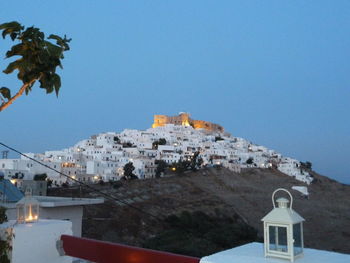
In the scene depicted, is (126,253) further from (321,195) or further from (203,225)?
(321,195)

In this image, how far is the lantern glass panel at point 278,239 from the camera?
2391 mm

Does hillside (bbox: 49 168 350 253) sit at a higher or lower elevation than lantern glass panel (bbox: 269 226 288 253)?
lower

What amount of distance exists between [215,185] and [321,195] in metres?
17.6

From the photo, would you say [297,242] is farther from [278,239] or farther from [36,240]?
[36,240]

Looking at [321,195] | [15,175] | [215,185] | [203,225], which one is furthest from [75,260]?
[321,195]

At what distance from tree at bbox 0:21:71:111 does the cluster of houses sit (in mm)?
41439

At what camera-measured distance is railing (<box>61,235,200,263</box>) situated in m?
2.77

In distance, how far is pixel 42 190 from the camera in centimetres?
1777

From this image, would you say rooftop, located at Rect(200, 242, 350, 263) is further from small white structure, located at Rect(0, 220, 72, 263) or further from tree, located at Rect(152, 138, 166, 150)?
tree, located at Rect(152, 138, 166, 150)

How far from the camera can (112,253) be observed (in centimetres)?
318

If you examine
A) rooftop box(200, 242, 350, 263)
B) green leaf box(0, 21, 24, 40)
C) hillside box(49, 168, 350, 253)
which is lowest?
hillside box(49, 168, 350, 253)

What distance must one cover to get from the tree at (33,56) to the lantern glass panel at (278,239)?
134 inches

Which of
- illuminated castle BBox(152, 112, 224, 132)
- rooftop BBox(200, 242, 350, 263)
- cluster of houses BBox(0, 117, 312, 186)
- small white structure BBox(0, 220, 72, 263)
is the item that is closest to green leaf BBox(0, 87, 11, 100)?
small white structure BBox(0, 220, 72, 263)

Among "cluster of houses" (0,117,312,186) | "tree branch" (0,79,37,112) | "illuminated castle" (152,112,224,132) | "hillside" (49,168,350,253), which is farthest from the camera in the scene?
"illuminated castle" (152,112,224,132)
